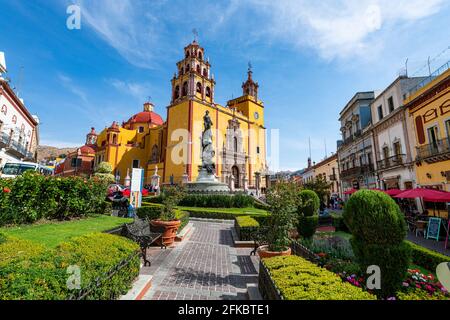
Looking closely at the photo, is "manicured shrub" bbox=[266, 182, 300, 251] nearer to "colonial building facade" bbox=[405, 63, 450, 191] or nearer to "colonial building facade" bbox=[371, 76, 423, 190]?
"colonial building facade" bbox=[405, 63, 450, 191]

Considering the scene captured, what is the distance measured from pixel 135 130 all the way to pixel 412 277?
44294mm

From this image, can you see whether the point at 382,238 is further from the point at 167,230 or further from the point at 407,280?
the point at 167,230

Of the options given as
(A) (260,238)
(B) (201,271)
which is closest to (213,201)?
(A) (260,238)

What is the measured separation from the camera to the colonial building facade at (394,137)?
1673 cm

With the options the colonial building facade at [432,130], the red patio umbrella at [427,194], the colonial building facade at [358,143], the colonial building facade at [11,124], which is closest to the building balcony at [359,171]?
the colonial building facade at [358,143]

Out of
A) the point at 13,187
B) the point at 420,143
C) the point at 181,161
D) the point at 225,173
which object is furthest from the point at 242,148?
the point at 13,187

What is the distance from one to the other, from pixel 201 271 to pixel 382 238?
12.4ft

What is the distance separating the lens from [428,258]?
19.1 ft

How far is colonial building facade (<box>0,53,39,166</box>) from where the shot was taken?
19.8m

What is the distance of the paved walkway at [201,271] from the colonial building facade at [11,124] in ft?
70.6

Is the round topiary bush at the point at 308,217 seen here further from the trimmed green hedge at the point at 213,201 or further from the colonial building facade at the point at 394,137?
the colonial building facade at the point at 394,137

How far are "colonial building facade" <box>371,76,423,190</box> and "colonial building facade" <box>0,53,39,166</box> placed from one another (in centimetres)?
3221

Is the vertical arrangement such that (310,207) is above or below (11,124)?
below
